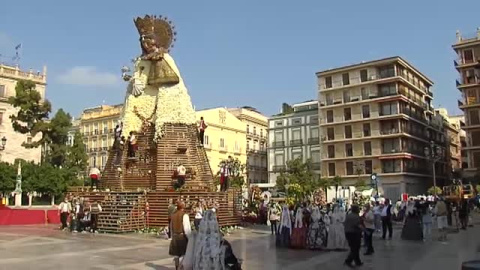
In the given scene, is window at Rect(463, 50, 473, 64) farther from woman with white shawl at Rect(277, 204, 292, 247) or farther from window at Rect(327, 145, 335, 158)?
woman with white shawl at Rect(277, 204, 292, 247)

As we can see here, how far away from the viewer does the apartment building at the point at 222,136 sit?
242 ft

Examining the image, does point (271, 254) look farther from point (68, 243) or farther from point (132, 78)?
point (132, 78)

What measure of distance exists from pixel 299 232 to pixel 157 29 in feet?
51.5

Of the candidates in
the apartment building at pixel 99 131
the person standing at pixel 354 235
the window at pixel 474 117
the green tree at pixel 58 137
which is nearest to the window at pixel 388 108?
the window at pixel 474 117

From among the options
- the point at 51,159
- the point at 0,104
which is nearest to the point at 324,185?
the point at 51,159

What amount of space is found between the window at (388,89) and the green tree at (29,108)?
136 ft

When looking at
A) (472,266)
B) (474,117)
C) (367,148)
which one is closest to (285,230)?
(472,266)

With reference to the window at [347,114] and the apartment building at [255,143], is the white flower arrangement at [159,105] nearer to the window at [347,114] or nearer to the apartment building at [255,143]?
the window at [347,114]

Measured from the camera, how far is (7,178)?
2045 inches

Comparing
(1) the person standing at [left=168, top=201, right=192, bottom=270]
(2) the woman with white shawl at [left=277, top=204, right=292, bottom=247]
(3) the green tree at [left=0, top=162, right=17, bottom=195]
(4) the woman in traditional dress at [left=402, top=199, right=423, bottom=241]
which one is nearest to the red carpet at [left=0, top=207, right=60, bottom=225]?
(2) the woman with white shawl at [left=277, top=204, right=292, bottom=247]

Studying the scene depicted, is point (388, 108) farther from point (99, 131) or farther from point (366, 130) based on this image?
point (99, 131)

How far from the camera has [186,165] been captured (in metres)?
25.3

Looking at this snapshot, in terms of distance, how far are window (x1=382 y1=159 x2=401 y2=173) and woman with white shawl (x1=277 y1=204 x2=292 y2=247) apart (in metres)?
49.8

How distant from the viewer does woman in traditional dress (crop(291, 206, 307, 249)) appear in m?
17.2
